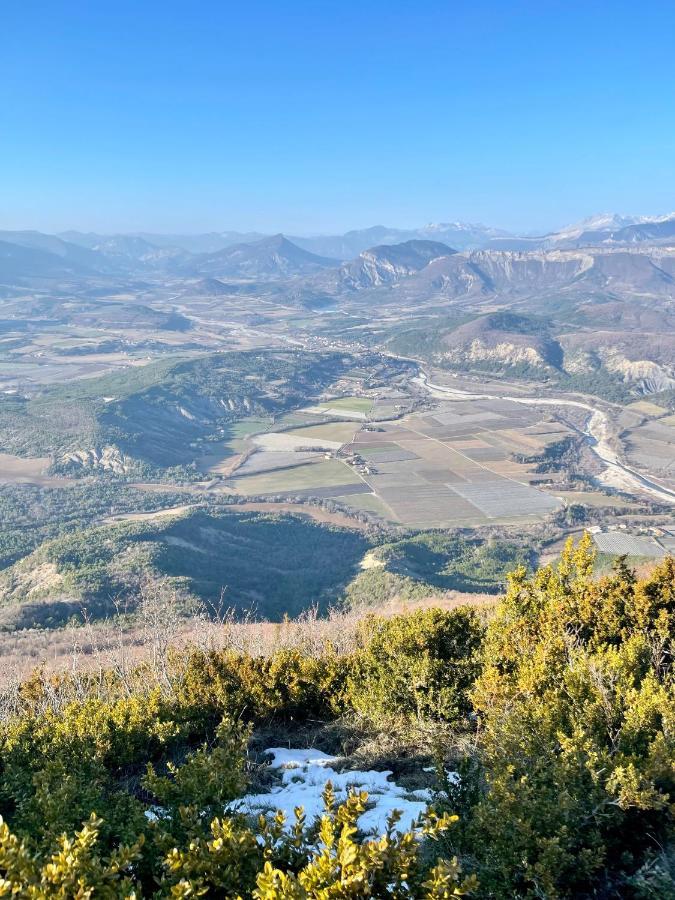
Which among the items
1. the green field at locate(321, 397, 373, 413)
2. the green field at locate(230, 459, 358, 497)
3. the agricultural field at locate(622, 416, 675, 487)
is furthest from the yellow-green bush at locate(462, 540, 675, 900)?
the green field at locate(321, 397, 373, 413)

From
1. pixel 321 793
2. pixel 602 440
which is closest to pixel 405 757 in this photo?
pixel 321 793

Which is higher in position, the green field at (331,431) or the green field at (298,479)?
the green field at (331,431)

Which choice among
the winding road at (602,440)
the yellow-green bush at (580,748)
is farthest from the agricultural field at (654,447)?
the yellow-green bush at (580,748)

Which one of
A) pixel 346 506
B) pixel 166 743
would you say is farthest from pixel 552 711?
pixel 346 506

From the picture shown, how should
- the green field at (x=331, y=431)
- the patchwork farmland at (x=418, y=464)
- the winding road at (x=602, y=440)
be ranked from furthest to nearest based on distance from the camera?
the green field at (x=331, y=431)
the winding road at (x=602, y=440)
the patchwork farmland at (x=418, y=464)

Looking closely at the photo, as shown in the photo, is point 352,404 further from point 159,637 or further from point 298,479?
point 159,637

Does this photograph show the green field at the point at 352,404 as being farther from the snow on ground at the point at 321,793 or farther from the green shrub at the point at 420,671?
the snow on ground at the point at 321,793

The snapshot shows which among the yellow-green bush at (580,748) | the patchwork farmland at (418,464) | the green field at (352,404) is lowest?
the patchwork farmland at (418,464)

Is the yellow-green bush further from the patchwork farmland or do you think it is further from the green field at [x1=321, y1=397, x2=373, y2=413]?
the green field at [x1=321, y1=397, x2=373, y2=413]
